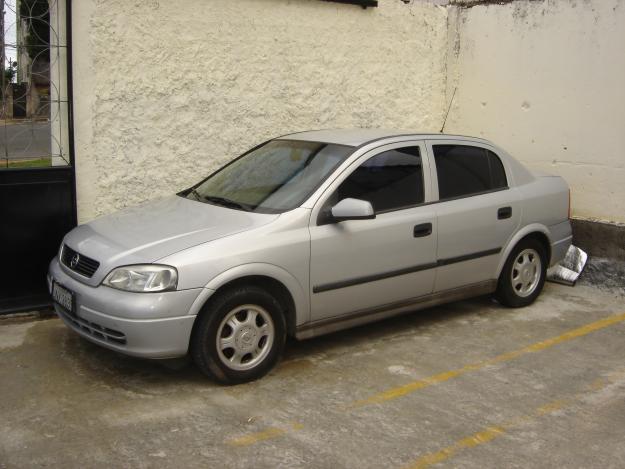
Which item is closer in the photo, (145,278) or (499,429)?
(499,429)

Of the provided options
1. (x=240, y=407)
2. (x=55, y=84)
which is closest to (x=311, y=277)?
(x=240, y=407)

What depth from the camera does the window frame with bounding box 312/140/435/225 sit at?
5.09 meters

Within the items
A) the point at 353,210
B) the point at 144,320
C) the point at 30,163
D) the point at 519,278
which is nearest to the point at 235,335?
the point at 144,320

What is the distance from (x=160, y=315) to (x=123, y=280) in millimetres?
341

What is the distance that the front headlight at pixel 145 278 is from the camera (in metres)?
4.46

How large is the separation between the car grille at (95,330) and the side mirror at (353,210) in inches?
63.5

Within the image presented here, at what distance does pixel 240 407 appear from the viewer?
445cm

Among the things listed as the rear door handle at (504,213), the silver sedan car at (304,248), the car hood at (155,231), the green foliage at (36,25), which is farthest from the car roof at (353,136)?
A: the green foliage at (36,25)

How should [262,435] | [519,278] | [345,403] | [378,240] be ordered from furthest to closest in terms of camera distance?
[519,278] < [378,240] < [345,403] < [262,435]

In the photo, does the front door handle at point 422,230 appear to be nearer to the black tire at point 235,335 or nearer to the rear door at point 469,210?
the rear door at point 469,210

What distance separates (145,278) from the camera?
14.8ft

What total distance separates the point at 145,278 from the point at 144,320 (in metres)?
0.26

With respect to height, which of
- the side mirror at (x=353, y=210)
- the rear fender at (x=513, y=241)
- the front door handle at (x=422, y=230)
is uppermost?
the side mirror at (x=353, y=210)

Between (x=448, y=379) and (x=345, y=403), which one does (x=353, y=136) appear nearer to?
(x=448, y=379)
